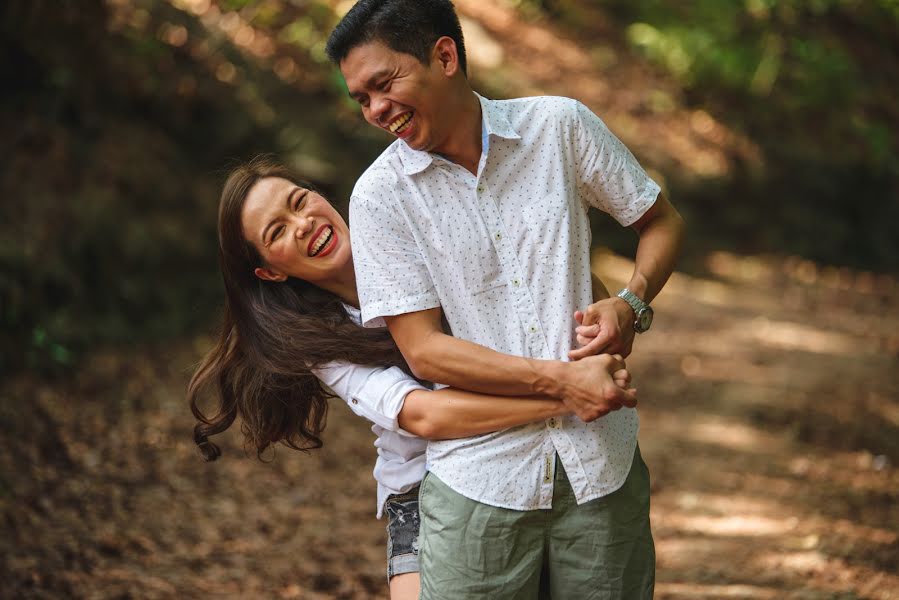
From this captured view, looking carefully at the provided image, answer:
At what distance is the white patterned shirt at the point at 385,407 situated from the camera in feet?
7.19

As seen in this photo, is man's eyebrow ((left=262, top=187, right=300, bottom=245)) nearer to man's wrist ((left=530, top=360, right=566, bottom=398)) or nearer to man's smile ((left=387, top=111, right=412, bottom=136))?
man's smile ((left=387, top=111, right=412, bottom=136))

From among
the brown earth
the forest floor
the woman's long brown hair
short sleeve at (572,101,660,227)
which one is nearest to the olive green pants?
the woman's long brown hair

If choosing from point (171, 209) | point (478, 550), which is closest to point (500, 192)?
point (478, 550)

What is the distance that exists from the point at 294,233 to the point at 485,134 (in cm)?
60

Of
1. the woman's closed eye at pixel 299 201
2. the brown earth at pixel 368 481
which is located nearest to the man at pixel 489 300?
the woman's closed eye at pixel 299 201

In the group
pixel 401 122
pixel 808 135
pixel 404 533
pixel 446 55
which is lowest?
pixel 404 533

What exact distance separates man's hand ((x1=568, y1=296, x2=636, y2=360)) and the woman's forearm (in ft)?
0.44

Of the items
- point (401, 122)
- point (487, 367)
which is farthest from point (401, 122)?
point (487, 367)

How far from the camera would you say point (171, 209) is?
7.14m

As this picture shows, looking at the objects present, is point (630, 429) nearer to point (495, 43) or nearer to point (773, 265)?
point (773, 265)

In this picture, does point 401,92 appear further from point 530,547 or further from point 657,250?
point 530,547

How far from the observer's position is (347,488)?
18.0ft

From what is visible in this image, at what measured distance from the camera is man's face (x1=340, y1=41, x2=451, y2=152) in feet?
6.67

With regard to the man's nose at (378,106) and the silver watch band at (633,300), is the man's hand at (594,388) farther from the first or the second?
the man's nose at (378,106)
